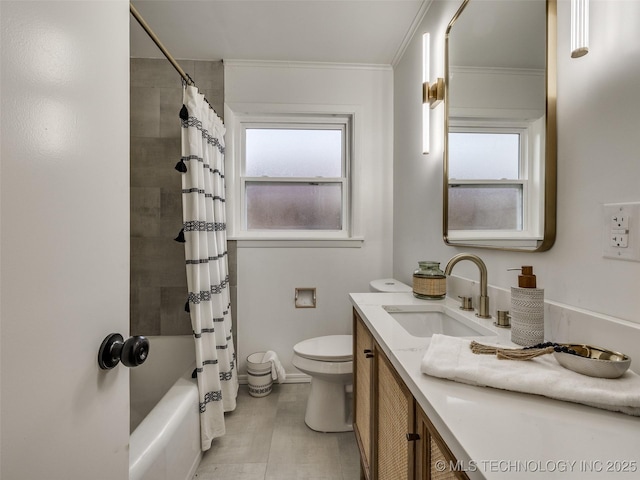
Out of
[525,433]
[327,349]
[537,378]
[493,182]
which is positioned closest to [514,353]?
[537,378]

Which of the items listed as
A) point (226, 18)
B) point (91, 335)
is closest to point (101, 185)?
point (91, 335)

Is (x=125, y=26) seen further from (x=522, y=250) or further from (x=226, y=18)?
(x=226, y=18)

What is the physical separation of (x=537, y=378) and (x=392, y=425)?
1.55 ft

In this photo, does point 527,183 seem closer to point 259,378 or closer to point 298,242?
point 298,242

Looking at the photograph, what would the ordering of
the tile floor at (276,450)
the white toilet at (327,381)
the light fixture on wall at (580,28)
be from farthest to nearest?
the white toilet at (327,381), the tile floor at (276,450), the light fixture on wall at (580,28)

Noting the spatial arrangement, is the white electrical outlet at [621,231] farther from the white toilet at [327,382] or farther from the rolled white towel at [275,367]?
the rolled white towel at [275,367]

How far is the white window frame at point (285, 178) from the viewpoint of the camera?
2.28 m

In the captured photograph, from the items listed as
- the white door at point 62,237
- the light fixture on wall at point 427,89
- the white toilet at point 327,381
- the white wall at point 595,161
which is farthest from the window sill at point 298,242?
the white door at point 62,237

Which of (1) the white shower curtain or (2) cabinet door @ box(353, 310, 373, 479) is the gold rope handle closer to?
(2) cabinet door @ box(353, 310, 373, 479)

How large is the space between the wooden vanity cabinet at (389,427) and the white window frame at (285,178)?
982 millimetres

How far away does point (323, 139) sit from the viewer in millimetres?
2432

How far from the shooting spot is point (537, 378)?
568mm

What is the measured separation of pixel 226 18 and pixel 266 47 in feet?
1.08

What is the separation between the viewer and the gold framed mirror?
2.99ft
